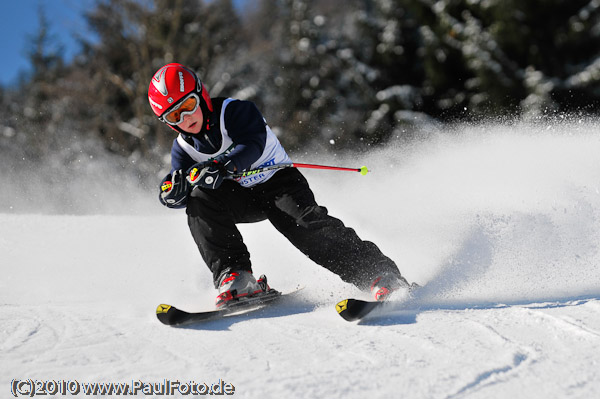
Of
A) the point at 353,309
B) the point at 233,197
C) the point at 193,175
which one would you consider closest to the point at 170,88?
the point at 193,175

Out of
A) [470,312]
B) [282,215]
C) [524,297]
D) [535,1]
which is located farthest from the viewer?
[535,1]

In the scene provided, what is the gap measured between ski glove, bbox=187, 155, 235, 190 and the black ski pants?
0.15 m

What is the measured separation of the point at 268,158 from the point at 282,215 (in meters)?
0.37

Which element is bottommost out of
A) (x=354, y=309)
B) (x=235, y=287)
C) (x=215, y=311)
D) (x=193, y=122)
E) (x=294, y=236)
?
(x=354, y=309)

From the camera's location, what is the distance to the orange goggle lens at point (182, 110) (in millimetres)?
2881

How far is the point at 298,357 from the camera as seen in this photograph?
1.86 meters

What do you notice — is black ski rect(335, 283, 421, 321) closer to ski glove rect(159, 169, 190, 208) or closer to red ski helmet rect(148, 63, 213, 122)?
ski glove rect(159, 169, 190, 208)

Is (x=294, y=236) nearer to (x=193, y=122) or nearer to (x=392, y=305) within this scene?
(x=392, y=305)

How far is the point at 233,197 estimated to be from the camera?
2.99 metres

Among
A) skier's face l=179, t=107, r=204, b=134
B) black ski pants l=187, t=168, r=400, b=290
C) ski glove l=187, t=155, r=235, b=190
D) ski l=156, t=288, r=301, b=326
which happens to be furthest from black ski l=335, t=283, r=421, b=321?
skier's face l=179, t=107, r=204, b=134

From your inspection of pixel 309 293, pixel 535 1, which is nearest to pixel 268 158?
pixel 309 293

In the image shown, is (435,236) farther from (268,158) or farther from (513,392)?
(513,392)

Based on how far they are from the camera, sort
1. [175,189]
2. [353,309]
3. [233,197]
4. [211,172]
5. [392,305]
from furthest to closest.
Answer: [233,197]
[175,189]
[211,172]
[392,305]
[353,309]

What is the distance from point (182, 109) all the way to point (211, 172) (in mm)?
414
